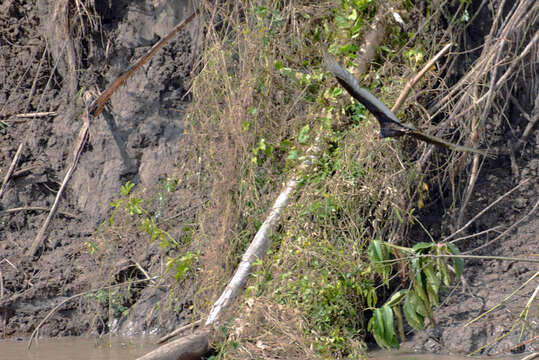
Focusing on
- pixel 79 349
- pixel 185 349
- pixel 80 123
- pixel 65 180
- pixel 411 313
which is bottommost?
pixel 79 349

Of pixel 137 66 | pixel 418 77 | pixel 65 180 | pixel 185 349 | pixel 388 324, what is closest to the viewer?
pixel 388 324

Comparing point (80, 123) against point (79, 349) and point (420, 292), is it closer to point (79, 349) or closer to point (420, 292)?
point (79, 349)

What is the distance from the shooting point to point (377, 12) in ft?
15.9

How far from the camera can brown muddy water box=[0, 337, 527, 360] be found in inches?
153

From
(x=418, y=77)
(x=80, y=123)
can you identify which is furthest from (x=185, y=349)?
(x=80, y=123)

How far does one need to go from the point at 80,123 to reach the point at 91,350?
2.30 metres

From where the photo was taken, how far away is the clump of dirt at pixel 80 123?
534cm

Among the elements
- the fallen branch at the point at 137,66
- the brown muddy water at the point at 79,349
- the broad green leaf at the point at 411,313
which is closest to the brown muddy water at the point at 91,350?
the brown muddy water at the point at 79,349

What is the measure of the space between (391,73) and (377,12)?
1.59 feet

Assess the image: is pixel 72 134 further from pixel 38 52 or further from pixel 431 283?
pixel 431 283

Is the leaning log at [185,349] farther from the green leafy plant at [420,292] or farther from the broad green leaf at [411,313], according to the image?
the broad green leaf at [411,313]

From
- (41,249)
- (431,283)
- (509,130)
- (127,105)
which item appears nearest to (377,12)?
(509,130)

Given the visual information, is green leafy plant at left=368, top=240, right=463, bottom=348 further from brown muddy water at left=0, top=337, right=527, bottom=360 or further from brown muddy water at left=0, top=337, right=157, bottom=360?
brown muddy water at left=0, top=337, right=157, bottom=360

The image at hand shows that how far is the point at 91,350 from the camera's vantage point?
438 centimetres
